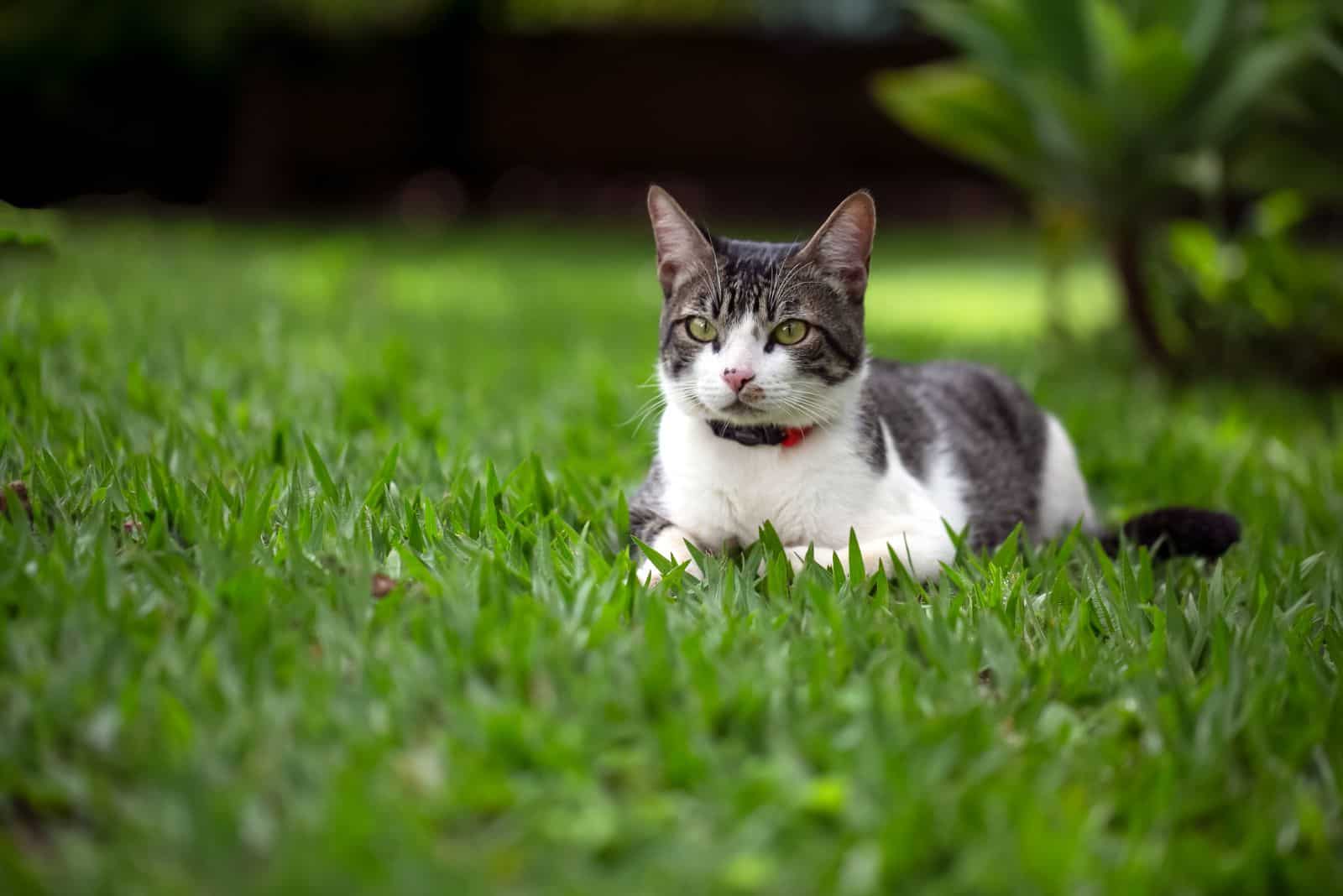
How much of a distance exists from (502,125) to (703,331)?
Answer: 1144 cm

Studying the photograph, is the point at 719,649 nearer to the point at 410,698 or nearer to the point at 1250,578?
the point at 410,698

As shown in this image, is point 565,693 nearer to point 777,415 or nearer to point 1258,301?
point 777,415

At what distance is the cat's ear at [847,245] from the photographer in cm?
230

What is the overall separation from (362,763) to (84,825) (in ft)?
1.10

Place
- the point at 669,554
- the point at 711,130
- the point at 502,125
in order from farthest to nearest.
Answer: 1. the point at 711,130
2. the point at 502,125
3. the point at 669,554

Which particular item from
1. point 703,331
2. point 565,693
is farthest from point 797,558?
point 565,693

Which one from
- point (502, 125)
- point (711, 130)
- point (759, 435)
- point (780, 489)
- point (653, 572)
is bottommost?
point (653, 572)

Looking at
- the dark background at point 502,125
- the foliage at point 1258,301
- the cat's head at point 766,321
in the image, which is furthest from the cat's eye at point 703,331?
the dark background at point 502,125

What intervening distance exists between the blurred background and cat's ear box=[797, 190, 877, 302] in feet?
8.20

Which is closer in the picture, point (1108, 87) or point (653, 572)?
point (653, 572)

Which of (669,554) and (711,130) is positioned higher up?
(711,130)

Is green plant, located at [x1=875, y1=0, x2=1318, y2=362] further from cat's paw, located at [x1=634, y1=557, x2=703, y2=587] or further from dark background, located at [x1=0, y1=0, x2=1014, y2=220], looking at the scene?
dark background, located at [x1=0, y1=0, x2=1014, y2=220]

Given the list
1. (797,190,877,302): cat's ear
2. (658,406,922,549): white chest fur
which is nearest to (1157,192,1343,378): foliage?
(797,190,877,302): cat's ear

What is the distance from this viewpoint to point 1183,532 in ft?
8.65
